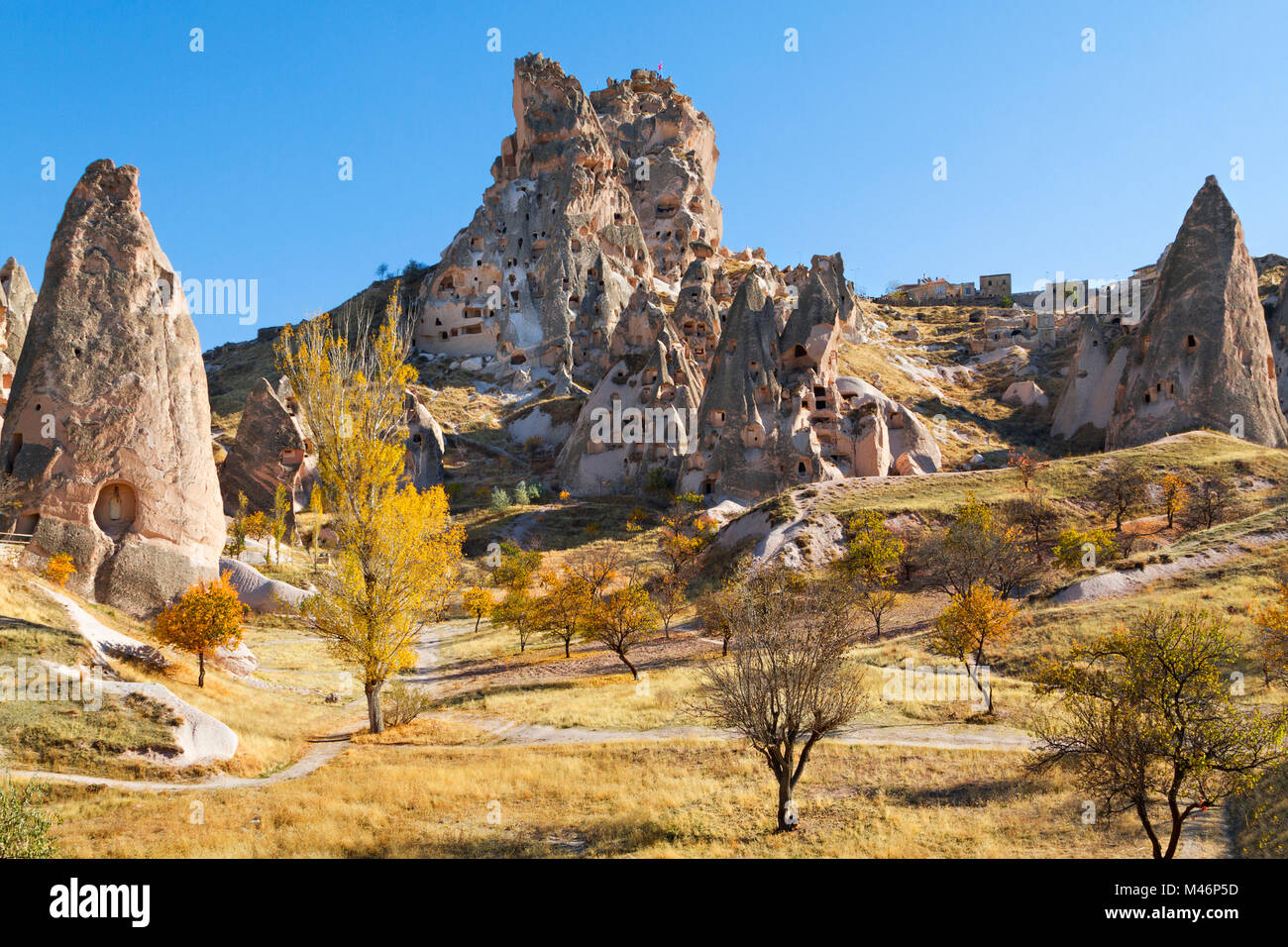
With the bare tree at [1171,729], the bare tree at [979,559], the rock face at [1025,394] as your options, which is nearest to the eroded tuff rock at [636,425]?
the bare tree at [979,559]

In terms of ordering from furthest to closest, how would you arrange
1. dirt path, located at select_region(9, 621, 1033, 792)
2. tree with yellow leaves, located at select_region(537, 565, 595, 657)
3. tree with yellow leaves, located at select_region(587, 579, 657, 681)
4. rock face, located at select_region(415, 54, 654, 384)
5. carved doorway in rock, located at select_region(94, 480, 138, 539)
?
rock face, located at select_region(415, 54, 654, 384) < tree with yellow leaves, located at select_region(537, 565, 595, 657) < tree with yellow leaves, located at select_region(587, 579, 657, 681) < carved doorway in rock, located at select_region(94, 480, 138, 539) < dirt path, located at select_region(9, 621, 1033, 792)

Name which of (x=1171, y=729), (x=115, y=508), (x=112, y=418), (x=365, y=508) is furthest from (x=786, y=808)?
(x=112, y=418)

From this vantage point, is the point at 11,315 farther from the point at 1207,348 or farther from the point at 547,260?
the point at 1207,348

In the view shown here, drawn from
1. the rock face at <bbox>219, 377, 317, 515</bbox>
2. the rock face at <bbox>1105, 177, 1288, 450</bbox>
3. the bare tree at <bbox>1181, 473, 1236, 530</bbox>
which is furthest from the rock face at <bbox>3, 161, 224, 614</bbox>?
the rock face at <bbox>1105, 177, 1288, 450</bbox>

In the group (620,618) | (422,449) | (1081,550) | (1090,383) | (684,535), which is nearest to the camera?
(620,618)

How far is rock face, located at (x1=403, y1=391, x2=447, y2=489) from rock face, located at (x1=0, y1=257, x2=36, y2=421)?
22.0 metres

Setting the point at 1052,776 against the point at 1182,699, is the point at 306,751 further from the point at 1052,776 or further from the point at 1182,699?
the point at 1182,699

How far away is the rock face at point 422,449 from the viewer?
57469 mm

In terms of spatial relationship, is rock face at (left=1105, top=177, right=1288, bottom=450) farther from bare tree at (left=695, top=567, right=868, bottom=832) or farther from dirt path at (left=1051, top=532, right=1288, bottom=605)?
bare tree at (left=695, top=567, right=868, bottom=832)

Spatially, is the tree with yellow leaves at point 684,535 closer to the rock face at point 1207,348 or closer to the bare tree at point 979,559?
the bare tree at point 979,559

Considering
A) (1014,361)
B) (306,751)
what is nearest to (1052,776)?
(306,751)

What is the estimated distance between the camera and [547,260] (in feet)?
262

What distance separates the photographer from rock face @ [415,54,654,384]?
256 ft

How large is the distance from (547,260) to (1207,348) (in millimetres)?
54972
